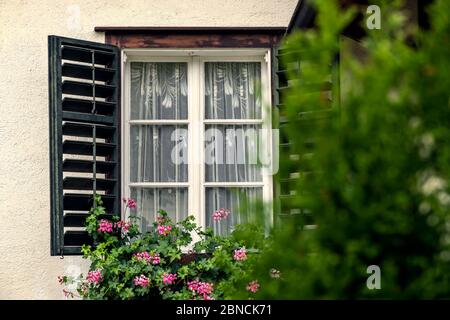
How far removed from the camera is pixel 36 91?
739 centimetres

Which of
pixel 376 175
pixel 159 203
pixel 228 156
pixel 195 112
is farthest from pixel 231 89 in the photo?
pixel 376 175

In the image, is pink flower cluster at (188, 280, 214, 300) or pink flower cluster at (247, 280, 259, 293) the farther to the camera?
pink flower cluster at (188, 280, 214, 300)

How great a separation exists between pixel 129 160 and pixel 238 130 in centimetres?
80

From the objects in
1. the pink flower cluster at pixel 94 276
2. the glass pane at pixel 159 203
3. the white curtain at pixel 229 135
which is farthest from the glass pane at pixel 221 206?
the pink flower cluster at pixel 94 276

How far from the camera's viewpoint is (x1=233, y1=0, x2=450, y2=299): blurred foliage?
8.23 ft

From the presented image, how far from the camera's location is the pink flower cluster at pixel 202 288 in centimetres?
642

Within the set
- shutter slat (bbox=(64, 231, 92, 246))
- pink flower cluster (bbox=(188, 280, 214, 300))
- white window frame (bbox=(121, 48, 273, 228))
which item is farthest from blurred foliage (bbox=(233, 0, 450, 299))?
white window frame (bbox=(121, 48, 273, 228))

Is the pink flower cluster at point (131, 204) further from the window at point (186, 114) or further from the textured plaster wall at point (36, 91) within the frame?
the textured plaster wall at point (36, 91)

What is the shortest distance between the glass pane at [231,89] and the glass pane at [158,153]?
28 centimetres

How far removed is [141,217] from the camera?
7.41 metres

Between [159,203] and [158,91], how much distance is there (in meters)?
0.80

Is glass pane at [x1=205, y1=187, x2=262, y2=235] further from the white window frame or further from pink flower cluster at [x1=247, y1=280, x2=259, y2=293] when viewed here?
pink flower cluster at [x1=247, y1=280, x2=259, y2=293]

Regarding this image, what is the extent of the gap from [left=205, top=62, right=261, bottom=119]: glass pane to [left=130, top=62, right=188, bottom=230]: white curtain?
179 millimetres
